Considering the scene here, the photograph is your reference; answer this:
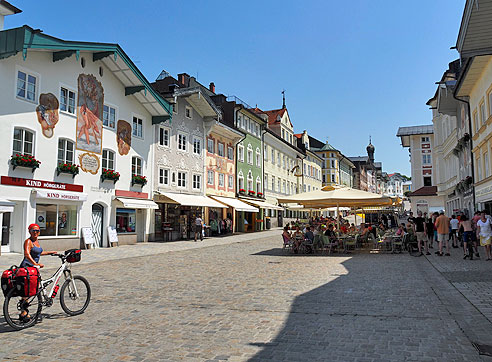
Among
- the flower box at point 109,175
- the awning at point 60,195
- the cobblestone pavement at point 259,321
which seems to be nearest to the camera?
the cobblestone pavement at point 259,321

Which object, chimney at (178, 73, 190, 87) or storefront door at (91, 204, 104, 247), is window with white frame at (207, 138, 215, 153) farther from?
storefront door at (91, 204, 104, 247)

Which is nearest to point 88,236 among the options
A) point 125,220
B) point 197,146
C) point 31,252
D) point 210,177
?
point 125,220

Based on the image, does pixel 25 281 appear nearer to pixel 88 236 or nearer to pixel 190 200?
pixel 88 236

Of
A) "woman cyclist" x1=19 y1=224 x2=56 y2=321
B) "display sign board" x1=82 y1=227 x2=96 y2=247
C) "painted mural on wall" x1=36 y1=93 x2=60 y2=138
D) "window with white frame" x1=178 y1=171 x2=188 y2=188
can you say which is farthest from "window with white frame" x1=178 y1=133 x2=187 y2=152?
"woman cyclist" x1=19 y1=224 x2=56 y2=321

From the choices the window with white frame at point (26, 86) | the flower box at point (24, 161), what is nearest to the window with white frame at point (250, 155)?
the window with white frame at point (26, 86)

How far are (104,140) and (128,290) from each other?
575 inches

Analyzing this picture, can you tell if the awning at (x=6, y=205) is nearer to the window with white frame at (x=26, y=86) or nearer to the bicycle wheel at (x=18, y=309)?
the window with white frame at (x=26, y=86)

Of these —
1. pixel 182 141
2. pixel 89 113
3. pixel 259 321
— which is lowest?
pixel 259 321

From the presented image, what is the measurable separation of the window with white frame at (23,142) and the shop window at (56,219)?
2.42 m

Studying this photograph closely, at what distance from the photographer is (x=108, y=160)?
22.9 meters

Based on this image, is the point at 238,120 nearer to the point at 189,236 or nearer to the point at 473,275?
the point at 189,236

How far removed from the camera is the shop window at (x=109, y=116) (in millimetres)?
22891

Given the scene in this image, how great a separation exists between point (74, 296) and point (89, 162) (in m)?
15.4

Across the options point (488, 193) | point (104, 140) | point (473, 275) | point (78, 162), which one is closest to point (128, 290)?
point (473, 275)
